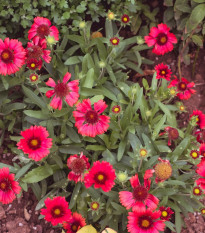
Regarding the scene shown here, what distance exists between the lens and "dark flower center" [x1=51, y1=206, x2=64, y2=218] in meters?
1.85

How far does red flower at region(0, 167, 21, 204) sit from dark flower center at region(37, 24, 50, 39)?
0.85m

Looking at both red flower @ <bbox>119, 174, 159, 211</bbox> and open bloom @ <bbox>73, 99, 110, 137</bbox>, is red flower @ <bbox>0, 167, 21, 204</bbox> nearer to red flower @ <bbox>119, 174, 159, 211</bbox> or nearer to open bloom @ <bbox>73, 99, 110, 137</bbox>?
open bloom @ <bbox>73, 99, 110, 137</bbox>

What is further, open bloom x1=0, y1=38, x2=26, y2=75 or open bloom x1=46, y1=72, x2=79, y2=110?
open bloom x1=0, y1=38, x2=26, y2=75

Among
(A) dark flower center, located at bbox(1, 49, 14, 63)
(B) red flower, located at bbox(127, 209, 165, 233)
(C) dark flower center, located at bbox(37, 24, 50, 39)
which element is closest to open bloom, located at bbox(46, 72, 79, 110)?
(A) dark flower center, located at bbox(1, 49, 14, 63)

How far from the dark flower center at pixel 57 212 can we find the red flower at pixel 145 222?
0.37 m

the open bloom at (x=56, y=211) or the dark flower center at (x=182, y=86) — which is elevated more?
the dark flower center at (x=182, y=86)

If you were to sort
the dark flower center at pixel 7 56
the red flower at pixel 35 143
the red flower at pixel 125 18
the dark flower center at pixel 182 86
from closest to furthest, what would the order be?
the red flower at pixel 35 143 < the dark flower center at pixel 7 56 < the red flower at pixel 125 18 < the dark flower center at pixel 182 86

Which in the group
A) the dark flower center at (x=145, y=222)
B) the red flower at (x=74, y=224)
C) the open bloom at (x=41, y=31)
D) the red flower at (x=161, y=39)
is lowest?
the red flower at (x=74, y=224)

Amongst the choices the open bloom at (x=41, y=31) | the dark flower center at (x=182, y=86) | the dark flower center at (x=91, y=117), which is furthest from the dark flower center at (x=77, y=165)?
the dark flower center at (x=182, y=86)

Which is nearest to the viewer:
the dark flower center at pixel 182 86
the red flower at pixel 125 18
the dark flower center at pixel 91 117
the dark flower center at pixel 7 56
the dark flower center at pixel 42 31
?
the dark flower center at pixel 91 117

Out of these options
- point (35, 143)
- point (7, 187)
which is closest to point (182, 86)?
point (35, 143)

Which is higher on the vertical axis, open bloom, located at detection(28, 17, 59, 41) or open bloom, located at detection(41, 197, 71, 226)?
open bloom, located at detection(28, 17, 59, 41)

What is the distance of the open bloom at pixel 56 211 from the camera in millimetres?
1828

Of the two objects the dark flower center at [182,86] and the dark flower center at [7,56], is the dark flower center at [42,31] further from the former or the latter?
the dark flower center at [182,86]
